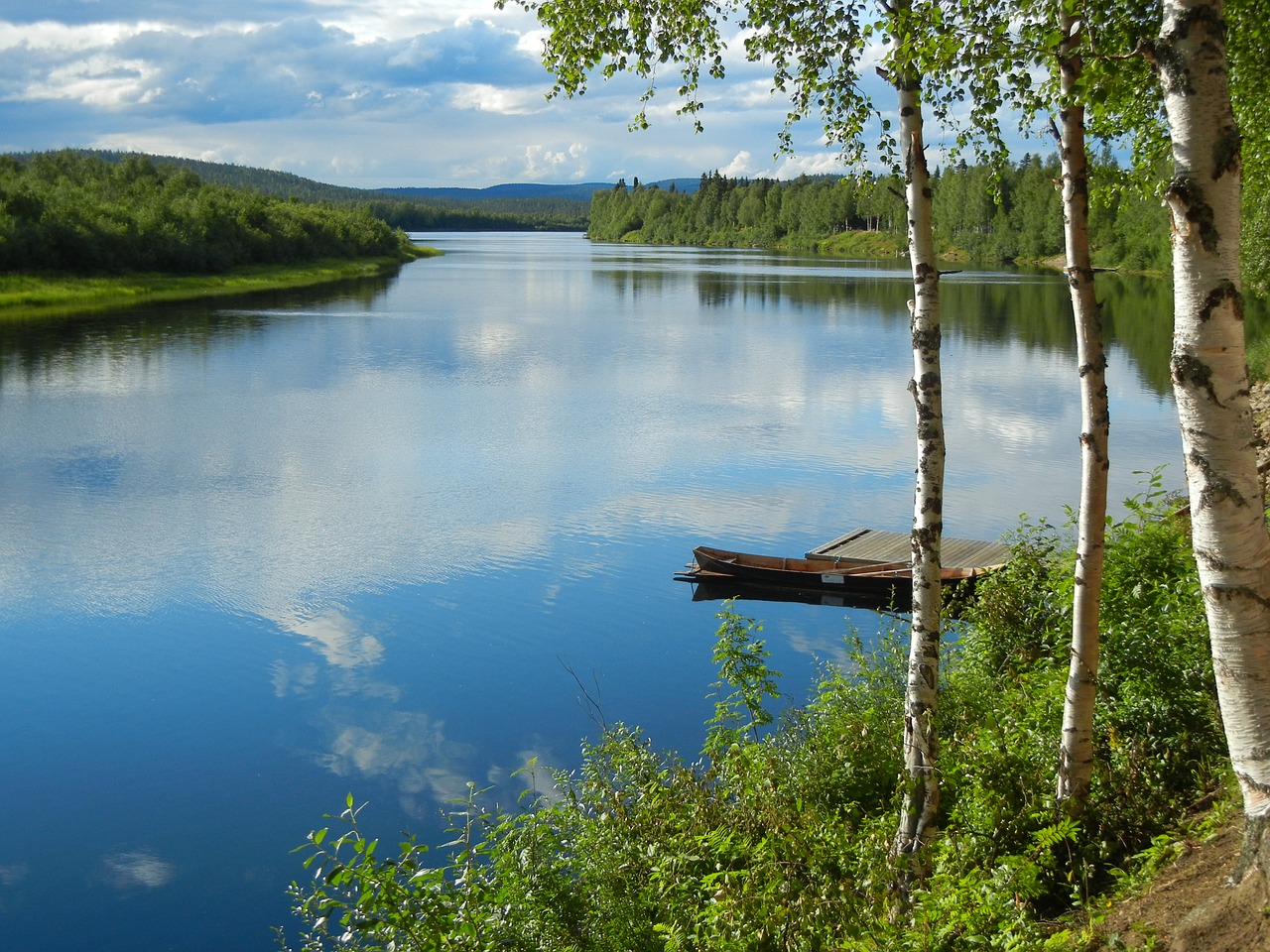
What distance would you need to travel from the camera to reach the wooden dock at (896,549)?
1625 centimetres

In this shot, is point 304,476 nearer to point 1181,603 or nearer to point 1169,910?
point 1181,603

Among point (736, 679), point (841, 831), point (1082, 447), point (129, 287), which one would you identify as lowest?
point (841, 831)

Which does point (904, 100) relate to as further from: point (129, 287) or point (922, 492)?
point (129, 287)

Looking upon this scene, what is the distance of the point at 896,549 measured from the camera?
56.6ft

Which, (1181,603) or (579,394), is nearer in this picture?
(1181,603)

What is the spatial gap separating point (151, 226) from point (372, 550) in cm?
6720

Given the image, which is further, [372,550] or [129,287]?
[129,287]

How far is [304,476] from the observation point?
2311cm

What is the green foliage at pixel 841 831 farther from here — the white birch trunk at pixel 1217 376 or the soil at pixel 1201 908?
the white birch trunk at pixel 1217 376

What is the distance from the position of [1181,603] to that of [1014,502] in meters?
12.9

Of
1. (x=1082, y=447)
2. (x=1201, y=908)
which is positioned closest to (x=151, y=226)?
(x=1082, y=447)

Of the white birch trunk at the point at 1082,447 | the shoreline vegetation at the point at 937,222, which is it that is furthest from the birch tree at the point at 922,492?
the shoreline vegetation at the point at 937,222

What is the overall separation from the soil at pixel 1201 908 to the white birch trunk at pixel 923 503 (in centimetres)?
144

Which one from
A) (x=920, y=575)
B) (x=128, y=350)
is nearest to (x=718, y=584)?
(x=920, y=575)
